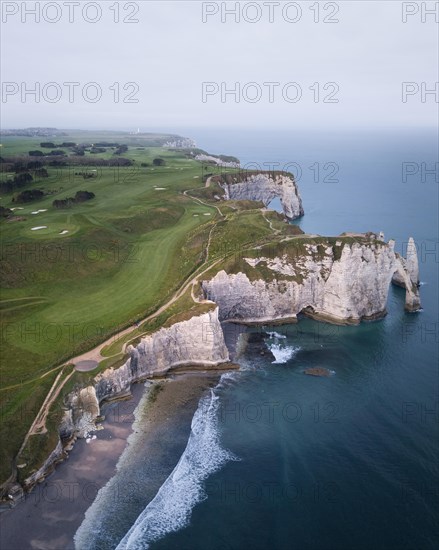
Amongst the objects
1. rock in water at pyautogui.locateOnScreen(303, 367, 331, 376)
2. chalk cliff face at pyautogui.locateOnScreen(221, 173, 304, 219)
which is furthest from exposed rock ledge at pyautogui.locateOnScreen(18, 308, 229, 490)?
chalk cliff face at pyautogui.locateOnScreen(221, 173, 304, 219)

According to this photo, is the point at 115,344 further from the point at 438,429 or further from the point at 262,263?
the point at 438,429

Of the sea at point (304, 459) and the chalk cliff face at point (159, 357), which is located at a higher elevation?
the chalk cliff face at point (159, 357)

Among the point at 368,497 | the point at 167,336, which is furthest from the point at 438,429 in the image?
the point at 167,336

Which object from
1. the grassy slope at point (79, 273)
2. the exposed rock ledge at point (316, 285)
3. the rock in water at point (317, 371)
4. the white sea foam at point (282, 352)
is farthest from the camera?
the exposed rock ledge at point (316, 285)

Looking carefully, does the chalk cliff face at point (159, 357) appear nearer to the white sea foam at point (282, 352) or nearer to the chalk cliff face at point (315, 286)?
the white sea foam at point (282, 352)

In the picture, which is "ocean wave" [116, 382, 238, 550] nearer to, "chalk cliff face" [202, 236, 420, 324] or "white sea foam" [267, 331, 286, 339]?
"white sea foam" [267, 331, 286, 339]

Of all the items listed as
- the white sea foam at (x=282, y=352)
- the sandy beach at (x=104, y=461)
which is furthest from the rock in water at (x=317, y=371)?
the sandy beach at (x=104, y=461)

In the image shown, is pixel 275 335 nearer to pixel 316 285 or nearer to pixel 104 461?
pixel 316 285
